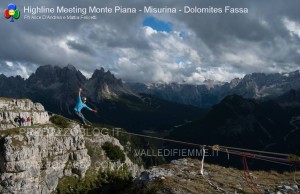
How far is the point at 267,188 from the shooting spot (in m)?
34.8

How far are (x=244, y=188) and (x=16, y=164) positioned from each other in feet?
594

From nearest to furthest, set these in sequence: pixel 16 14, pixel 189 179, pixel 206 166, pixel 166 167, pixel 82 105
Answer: pixel 189 179 < pixel 166 167 < pixel 206 166 < pixel 82 105 < pixel 16 14

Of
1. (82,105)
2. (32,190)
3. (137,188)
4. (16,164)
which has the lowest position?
(32,190)

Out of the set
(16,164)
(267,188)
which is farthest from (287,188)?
(16,164)

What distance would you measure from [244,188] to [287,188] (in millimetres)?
3873

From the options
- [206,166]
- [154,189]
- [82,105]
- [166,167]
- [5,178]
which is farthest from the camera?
[5,178]

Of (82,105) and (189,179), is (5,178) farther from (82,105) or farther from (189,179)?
(189,179)

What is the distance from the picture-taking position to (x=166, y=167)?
134ft

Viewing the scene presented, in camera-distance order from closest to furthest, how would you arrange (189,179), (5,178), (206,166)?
(189,179) < (206,166) < (5,178)

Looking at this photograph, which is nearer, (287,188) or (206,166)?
(287,188)

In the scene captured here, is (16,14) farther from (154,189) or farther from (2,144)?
(154,189)

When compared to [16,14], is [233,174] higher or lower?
lower

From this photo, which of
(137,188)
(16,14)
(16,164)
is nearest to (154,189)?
(137,188)

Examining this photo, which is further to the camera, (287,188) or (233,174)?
(233,174)
